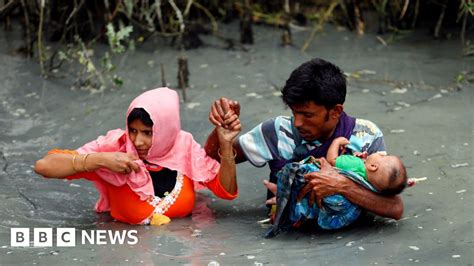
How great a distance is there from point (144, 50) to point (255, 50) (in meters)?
0.96

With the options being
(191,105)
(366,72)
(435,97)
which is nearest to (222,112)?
(191,105)

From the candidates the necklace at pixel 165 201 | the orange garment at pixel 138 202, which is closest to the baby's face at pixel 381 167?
the orange garment at pixel 138 202

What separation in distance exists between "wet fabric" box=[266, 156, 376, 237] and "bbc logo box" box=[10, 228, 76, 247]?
99 cm

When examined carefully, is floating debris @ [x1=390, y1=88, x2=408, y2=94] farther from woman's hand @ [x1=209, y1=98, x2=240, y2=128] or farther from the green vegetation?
woman's hand @ [x1=209, y1=98, x2=240, y2=128]

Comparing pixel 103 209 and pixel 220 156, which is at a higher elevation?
pixel 220 156

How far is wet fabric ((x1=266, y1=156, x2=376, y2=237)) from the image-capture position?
15.7ft

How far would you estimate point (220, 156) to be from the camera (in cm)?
514

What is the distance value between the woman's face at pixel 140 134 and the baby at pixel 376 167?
94cm

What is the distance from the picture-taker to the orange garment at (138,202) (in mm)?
5188

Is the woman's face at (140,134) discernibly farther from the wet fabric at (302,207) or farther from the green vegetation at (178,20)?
the green vegetation at (178,20)

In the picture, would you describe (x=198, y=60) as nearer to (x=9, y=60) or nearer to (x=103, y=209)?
(x=9, y=60)

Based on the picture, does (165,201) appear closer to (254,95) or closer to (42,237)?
(42,237)

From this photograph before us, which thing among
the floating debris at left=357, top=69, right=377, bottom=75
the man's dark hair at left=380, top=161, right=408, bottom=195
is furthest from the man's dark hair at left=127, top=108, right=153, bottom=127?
the floating debris at left=357, top=69, right=377, bottom=75

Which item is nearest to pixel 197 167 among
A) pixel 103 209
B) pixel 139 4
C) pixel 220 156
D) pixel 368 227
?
pixel 220 156
